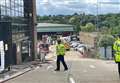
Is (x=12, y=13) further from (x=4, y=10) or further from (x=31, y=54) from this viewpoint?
(x=31, y=54)

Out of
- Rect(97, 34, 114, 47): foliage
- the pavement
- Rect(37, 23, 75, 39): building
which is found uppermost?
the pavement

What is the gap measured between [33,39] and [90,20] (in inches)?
5507

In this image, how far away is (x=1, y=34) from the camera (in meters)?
26.0

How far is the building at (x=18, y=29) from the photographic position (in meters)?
27.6

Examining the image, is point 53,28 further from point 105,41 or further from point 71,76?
point 71,76

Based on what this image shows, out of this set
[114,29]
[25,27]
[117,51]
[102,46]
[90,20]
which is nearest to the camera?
[117,51]

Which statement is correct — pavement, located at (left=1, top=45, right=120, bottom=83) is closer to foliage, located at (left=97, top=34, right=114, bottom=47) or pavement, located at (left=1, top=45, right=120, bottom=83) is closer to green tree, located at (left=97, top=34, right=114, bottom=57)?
green tree, located at (left=97, top=34, right=114, bottom=57)

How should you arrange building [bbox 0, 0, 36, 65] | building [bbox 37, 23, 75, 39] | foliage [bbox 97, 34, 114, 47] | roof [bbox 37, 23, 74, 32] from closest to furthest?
building [bbox 0, 0, 36, 65], foliage [bbox 97, 34, 114, 47], building [bbox 37, 23, 75, 39], roof [bbox 37, 23, 74, 32]

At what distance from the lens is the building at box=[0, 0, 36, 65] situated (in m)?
27.6

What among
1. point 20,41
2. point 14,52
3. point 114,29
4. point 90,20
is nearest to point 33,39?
point 20,41

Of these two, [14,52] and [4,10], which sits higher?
[4,10]

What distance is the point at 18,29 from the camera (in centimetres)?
3900

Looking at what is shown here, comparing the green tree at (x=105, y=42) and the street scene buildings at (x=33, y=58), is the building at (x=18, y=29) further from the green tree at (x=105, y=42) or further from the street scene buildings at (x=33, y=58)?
the green tree at (x=105, y=42)

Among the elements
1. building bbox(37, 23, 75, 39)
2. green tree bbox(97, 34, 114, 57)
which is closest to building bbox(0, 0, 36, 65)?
green tree bbox(97, 34, 114, 57)
